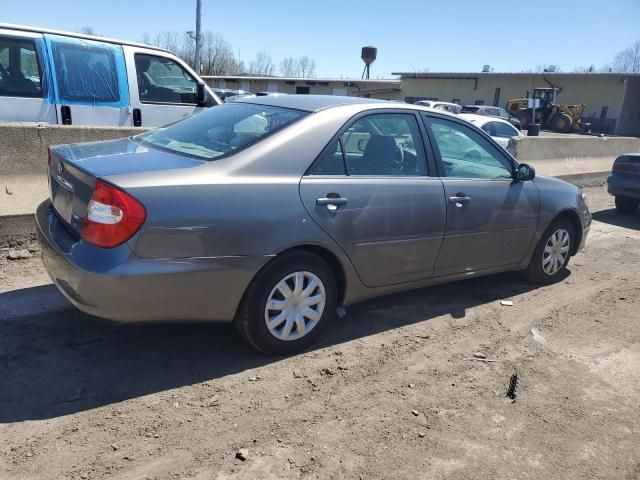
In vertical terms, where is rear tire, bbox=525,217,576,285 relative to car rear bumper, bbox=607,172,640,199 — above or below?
below

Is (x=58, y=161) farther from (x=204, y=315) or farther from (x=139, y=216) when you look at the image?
(x=204, y=315)

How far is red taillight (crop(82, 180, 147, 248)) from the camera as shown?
2.88m

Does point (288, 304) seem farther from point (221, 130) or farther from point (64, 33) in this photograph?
point (64, 33)

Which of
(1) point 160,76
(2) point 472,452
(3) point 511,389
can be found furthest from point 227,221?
(1) point 160,76

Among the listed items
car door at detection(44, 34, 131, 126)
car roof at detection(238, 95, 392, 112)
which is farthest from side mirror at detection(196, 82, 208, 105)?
car roof at detection(238, 95, 392, 112)

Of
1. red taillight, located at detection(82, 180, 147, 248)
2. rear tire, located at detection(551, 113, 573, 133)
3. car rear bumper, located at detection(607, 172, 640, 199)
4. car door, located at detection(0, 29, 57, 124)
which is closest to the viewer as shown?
red taillight, located at detection(82, 180, 147, 248)

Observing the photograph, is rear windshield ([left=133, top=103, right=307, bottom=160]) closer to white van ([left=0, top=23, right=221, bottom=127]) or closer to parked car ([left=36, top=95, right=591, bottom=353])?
parked car ([left=36, top=95, right=591, bottom=353])

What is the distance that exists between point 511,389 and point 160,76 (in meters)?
5.96

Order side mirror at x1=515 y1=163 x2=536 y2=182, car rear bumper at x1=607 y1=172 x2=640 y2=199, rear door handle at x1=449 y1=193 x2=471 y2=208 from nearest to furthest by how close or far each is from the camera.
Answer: rear door handle at x1=449 y1=193 x2=471 y2=208 → side mirror at x1=515 y1=163 x2=536 y2=182 → car rear bumper at x1=607 y1=172 x2=640 y2=199

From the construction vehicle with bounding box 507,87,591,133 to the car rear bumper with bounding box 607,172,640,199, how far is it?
28328 millimetres

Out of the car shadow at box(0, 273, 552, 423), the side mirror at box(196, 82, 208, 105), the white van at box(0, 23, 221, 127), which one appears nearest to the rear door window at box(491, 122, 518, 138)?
the side mirror at box(196, 82, 208, 105)

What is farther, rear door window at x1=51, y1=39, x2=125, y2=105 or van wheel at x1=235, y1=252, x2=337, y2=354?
rear door window at x1=51, y1=39, x2=125, y2=105

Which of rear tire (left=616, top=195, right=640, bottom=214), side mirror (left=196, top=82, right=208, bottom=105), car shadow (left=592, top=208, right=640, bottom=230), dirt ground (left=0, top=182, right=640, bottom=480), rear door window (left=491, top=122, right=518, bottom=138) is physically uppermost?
side mirror (left=196, top=82, right=208, bottom=105)

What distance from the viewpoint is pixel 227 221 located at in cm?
311
